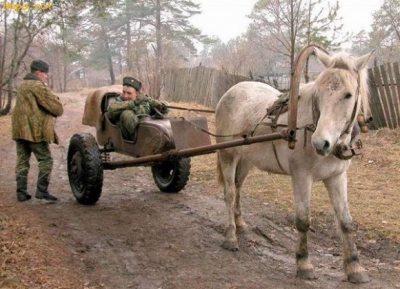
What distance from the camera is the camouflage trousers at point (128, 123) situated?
228 inches

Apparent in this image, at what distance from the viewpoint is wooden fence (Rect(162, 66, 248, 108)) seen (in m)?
17.8

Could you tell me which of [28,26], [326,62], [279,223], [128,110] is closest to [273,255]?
[279,223]

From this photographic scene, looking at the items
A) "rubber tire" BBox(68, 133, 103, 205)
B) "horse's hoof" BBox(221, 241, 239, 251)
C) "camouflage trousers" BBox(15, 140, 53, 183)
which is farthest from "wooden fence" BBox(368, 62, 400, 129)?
"camouflage trousers" BBox(15, 140, 53, 183)

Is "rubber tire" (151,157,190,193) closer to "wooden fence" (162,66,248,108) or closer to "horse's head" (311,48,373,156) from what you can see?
"horse's head" (311,48,373,156)

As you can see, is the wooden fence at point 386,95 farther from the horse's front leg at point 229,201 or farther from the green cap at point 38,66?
the green cap at point 38,66

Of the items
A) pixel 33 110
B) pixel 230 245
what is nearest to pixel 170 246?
pixel 230 245

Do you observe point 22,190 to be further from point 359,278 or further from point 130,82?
point 359,278

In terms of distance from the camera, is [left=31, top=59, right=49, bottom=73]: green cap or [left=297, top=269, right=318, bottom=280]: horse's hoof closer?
[left=297, top=269, right=318, bottom=280]: horse's hoof

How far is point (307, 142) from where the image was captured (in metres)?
3.95

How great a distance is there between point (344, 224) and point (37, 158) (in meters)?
4.46

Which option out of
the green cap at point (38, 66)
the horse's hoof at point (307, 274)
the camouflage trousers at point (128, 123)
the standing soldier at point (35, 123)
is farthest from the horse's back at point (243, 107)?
the green cap at point (38, 66)

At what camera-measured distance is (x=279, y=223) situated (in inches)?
225

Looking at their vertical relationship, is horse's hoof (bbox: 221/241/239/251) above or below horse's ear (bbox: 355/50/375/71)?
below

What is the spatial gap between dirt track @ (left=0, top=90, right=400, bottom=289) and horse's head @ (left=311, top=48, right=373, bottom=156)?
1456mm
